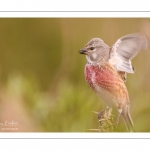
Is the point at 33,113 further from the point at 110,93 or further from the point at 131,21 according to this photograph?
the point at 131,21

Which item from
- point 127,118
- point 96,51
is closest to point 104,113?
point 127,118

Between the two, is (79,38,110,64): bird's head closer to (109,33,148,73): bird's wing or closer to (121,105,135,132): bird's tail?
(109,33,148,73): bird's wing

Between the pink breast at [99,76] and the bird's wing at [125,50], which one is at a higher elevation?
the bird's wing at [125,50]


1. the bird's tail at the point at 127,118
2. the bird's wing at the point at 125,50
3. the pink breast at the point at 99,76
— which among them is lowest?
the bird's tail at the point at 127,118

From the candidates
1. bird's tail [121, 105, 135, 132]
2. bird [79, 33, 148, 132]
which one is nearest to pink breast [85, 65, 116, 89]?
bird [79, 33, 148, 132]

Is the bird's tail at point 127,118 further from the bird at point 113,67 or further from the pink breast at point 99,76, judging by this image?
the pink breast at point 99,76

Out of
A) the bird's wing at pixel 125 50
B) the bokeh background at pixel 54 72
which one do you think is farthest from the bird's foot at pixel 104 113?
the bird's wing at pixel 125 50

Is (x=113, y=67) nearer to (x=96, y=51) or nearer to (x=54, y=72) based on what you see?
(x=96, y=51)

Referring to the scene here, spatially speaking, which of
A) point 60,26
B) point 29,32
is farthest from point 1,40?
point 60,26

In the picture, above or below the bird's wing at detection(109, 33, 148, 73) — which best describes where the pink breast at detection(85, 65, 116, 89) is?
below
